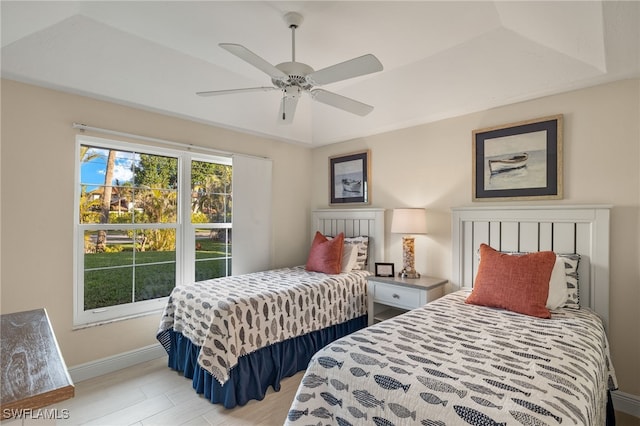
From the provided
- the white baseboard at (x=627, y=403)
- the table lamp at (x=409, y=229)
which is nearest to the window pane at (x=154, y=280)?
the table lamp at (x=409, y=229)

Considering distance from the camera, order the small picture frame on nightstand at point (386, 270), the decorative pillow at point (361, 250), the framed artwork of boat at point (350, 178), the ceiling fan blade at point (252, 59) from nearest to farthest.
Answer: the ceiling fan blade at point (252, 59), the small picture frame on nightstand at point (386, 270), the decorative pillow at point (361, 250), the framed artwork of boat at point (350, 178)

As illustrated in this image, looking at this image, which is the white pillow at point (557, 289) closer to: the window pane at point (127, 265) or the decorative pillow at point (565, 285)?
the decorative pillow at point (565, 285)

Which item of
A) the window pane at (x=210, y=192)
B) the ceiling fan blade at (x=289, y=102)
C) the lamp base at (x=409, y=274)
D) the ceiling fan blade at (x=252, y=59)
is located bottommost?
the lamp base at (x=409, y=274)

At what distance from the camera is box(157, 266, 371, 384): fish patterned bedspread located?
2209 mm

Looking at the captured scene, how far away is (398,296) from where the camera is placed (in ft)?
9.68

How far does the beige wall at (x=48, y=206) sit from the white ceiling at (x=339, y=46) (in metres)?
0.16

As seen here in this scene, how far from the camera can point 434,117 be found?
3127 mm

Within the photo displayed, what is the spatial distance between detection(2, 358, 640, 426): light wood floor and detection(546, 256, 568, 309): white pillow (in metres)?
0.89

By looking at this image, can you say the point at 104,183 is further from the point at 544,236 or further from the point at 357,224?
the point at 544,236

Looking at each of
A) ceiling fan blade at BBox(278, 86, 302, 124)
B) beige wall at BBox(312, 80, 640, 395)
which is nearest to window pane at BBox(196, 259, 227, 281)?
ceiling fan blade at BBox(278, 86, 302, 124)

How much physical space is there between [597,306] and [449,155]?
1.66 meters

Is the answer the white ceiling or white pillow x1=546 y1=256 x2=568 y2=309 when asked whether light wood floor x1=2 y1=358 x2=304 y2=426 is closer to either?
white pillow x1=546 y1=256 x2=568 y2=309

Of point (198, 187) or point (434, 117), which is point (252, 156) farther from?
point (434, 117)

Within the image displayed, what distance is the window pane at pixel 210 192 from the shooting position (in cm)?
341
